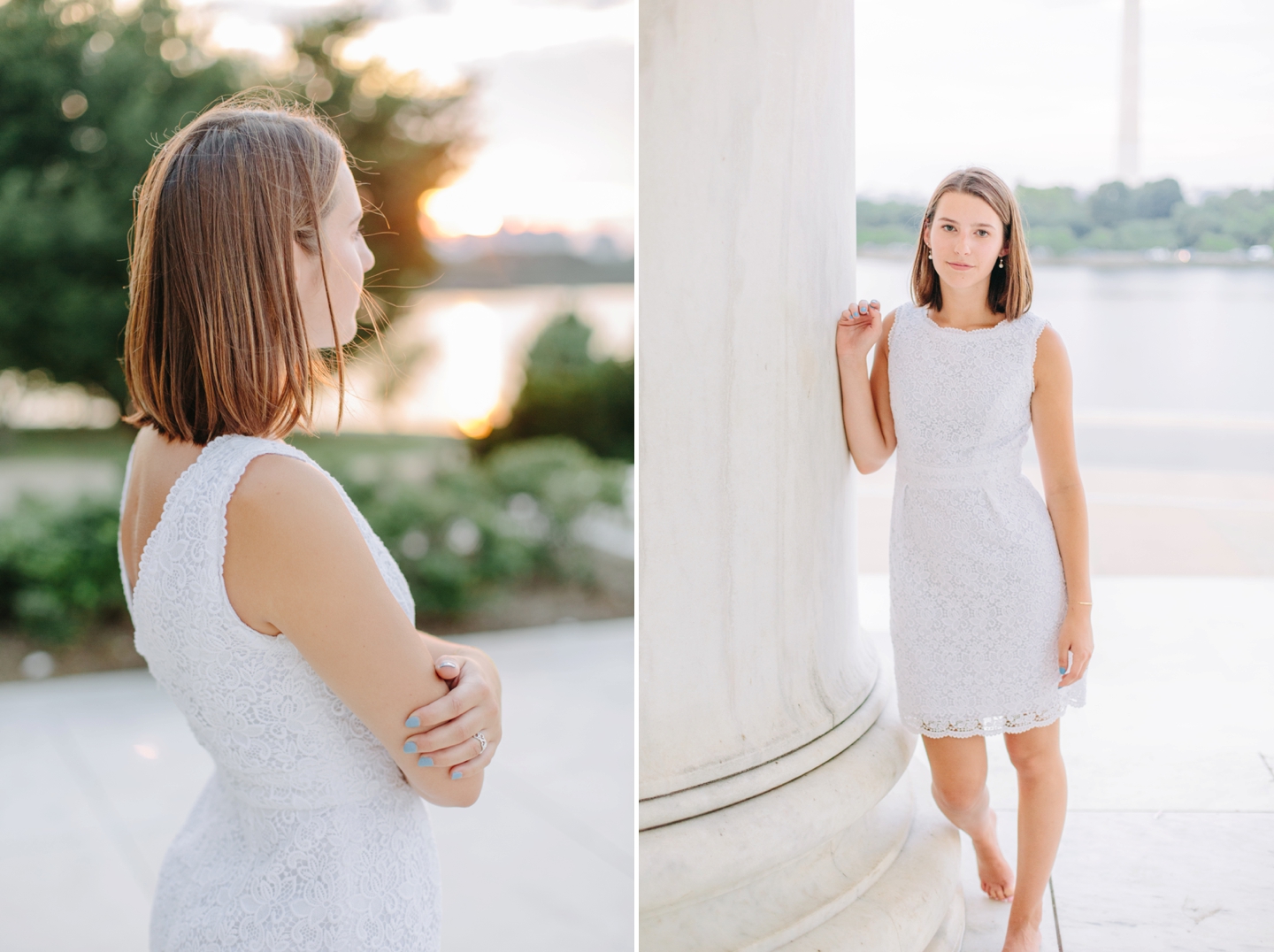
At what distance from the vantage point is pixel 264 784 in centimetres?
144

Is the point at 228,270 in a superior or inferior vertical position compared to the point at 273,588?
superior

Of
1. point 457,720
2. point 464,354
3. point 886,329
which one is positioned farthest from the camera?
point 464,354

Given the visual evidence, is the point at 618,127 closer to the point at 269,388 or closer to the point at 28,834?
the point at 28,834

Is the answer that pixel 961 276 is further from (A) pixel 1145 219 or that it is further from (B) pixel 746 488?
(A) pixel 1145 219

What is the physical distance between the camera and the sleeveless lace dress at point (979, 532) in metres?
2.56

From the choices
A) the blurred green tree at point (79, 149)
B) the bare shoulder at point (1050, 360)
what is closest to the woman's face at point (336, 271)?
the bare shoulder at point (1050, 360)

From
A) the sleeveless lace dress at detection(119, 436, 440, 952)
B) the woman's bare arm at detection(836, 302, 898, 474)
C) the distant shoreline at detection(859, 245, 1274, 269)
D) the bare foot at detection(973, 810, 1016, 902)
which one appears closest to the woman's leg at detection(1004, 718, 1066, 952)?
the bare foot at detection(973, 810, 1016, 902)

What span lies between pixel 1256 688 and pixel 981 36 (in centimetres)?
756

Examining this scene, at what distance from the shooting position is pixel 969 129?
10031 millimetres

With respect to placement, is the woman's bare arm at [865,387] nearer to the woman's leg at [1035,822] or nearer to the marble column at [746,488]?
the marble column at [746,488]

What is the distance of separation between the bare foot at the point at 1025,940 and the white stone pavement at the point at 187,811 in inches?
46.6

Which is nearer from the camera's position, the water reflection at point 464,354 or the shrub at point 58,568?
the shrub at point 58,568

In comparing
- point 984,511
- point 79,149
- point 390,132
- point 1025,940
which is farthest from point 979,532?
point 79,149

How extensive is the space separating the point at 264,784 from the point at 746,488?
43.2 inches
